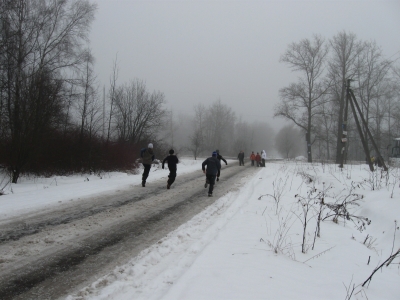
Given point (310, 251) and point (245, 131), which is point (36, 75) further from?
point (245, 131)

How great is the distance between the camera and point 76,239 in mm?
4508

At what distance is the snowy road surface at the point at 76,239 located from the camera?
3115 mm

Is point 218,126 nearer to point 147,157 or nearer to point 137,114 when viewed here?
point 137,114

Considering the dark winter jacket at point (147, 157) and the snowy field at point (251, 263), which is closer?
the snowy field at point (251, 263)

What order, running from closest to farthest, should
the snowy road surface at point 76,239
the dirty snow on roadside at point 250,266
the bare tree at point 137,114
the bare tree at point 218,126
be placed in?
1. the dirty snow on roadside at point 250,266
2. the snowy road surface at point 76,239
3. the bare tree at point 137,114
4. the bare tree at point 218,126

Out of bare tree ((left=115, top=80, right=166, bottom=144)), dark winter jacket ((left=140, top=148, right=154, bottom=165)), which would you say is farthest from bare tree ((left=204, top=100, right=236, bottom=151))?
dark winter jacket ((left=140, top=148, right=154, bottom=165))

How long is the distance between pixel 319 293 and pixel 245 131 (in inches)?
3335

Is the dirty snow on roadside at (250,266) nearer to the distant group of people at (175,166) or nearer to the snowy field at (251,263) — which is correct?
the snowy field at (251,263)

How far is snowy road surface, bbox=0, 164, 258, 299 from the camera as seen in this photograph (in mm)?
3115

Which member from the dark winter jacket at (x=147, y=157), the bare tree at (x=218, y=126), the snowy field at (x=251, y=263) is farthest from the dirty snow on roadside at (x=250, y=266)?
the bare tree at (x=218, y=126)

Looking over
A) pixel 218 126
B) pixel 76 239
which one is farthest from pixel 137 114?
pixel 218 126

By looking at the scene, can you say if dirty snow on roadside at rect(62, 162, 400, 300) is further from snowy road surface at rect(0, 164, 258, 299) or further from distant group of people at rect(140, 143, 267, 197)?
distant group of people at rect(140, 143, 267, 197)

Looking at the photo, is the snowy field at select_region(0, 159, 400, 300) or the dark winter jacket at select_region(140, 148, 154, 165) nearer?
the snowy field at select_region(0, 159, 400, 300)

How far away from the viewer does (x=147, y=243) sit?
4.45 m
